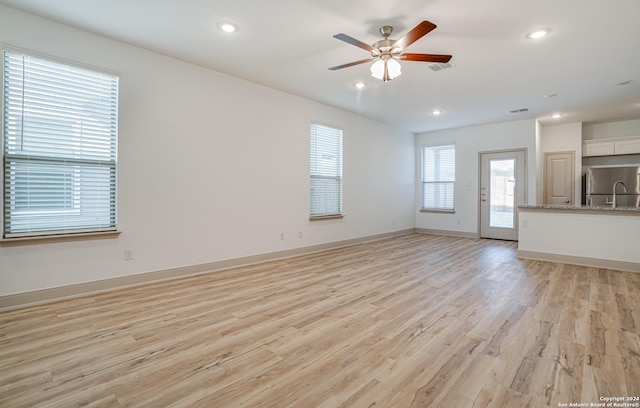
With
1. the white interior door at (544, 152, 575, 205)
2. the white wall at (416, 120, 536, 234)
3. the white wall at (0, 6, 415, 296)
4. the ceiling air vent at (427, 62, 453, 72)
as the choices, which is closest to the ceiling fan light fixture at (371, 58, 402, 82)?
the ceiling air vent at (427, 62, 453, 72)

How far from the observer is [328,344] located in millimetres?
Answer: 2215

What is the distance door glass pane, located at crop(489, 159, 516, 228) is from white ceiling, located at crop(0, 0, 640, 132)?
6.63ft

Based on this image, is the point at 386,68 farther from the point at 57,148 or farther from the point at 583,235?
the point at 583,235

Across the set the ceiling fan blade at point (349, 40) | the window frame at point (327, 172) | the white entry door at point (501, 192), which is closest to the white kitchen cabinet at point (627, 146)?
the white entry door at point (501, 192)

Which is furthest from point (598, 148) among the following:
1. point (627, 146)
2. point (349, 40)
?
point (349, 40)

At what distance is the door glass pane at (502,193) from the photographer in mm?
7031

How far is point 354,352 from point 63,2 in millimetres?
3935

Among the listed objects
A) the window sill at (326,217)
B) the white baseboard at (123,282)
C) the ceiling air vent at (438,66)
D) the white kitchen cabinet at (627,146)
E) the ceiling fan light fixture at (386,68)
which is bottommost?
the white baseboard at (123,282)

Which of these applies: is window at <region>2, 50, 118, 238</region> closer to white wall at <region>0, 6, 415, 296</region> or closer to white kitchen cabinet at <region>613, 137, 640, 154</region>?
white wall at <region>0, 6, 415, 296</region>

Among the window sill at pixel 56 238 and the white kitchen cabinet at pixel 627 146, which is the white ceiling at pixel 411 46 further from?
the window sill at pixel 56 238

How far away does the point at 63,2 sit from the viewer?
2.71m

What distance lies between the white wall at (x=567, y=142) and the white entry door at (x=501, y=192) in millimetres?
718

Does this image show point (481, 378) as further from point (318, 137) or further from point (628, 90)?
point (628, 90)

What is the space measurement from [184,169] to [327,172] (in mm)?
2789
